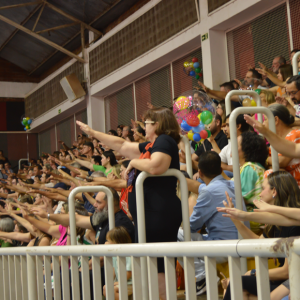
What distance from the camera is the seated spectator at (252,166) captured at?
8.93 ft

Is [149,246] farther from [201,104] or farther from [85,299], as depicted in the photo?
[201,104]

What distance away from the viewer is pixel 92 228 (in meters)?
3.50

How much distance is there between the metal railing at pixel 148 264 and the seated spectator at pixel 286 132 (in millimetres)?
1504

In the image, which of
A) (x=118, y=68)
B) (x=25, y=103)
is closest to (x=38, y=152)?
(x=25, y=103)

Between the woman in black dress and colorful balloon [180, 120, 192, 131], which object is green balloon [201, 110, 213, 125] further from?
the woman in black dress

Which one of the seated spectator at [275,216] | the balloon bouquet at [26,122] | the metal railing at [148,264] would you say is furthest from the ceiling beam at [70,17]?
the seated spectator at [275,216]

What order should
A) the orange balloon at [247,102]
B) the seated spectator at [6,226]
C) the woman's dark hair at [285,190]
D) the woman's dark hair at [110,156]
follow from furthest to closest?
the seated spectator at [6,226], the woman's dark hair at [110,156], the orange balloon at [247,102], the woman's dark hair at [285,190]

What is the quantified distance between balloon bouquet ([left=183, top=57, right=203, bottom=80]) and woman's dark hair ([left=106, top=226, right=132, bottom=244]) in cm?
462

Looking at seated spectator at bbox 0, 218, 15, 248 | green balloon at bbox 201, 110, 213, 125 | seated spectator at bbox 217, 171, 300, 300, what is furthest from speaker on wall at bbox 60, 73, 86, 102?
seated spectator at bbox 217, 171, 300, 300

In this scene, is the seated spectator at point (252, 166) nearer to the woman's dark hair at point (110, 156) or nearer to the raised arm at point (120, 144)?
the raised arm at point (120, 144)

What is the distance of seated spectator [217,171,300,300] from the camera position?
5.76 ft

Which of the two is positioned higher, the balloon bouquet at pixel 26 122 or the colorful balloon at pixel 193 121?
the balloon bouquet at pixel 26 122

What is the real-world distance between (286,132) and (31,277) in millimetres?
1763

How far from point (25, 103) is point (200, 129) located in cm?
1075
